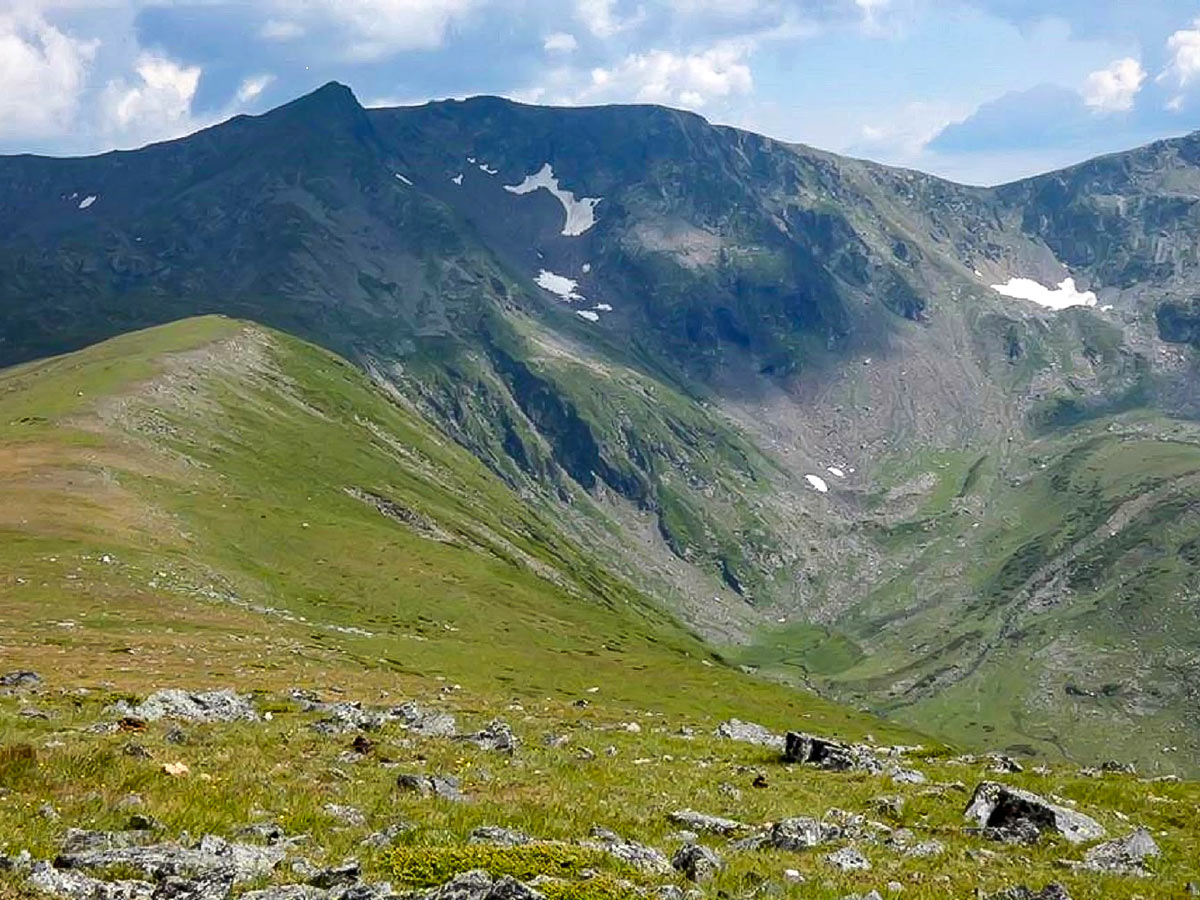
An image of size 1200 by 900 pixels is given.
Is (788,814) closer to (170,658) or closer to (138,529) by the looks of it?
(170,658)

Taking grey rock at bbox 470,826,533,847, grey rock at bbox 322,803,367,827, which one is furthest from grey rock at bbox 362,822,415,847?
grey rock at bbox 470,826,533,847

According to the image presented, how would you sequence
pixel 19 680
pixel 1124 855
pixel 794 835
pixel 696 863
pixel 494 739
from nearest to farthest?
pixel 696 863 < pixel 794 835 < pixel 1124 855 < pixel 494 739 < pixel 19 680

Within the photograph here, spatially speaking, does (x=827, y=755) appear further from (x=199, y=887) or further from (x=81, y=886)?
(x=81, y=886)

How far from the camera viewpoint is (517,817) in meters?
20.3

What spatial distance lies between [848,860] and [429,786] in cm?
944

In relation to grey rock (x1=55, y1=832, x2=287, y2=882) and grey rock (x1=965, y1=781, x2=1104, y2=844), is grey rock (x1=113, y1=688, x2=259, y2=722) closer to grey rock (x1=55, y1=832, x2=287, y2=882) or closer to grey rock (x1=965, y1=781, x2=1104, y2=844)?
grey rock (x1=55, y1=832, x2=287, y2=882)

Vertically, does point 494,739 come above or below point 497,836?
below

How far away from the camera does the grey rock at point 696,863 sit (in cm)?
1670

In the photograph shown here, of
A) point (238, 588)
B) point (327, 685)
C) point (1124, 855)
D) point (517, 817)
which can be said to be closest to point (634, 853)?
point (517, 817)

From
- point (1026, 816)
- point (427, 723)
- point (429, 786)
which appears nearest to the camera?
point (429, 786)

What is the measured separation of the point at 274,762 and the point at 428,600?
139118 millimetres

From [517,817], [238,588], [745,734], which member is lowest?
[238,588]

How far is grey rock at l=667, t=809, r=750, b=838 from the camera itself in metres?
22.0

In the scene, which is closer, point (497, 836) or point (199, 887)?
point (199, 887)
